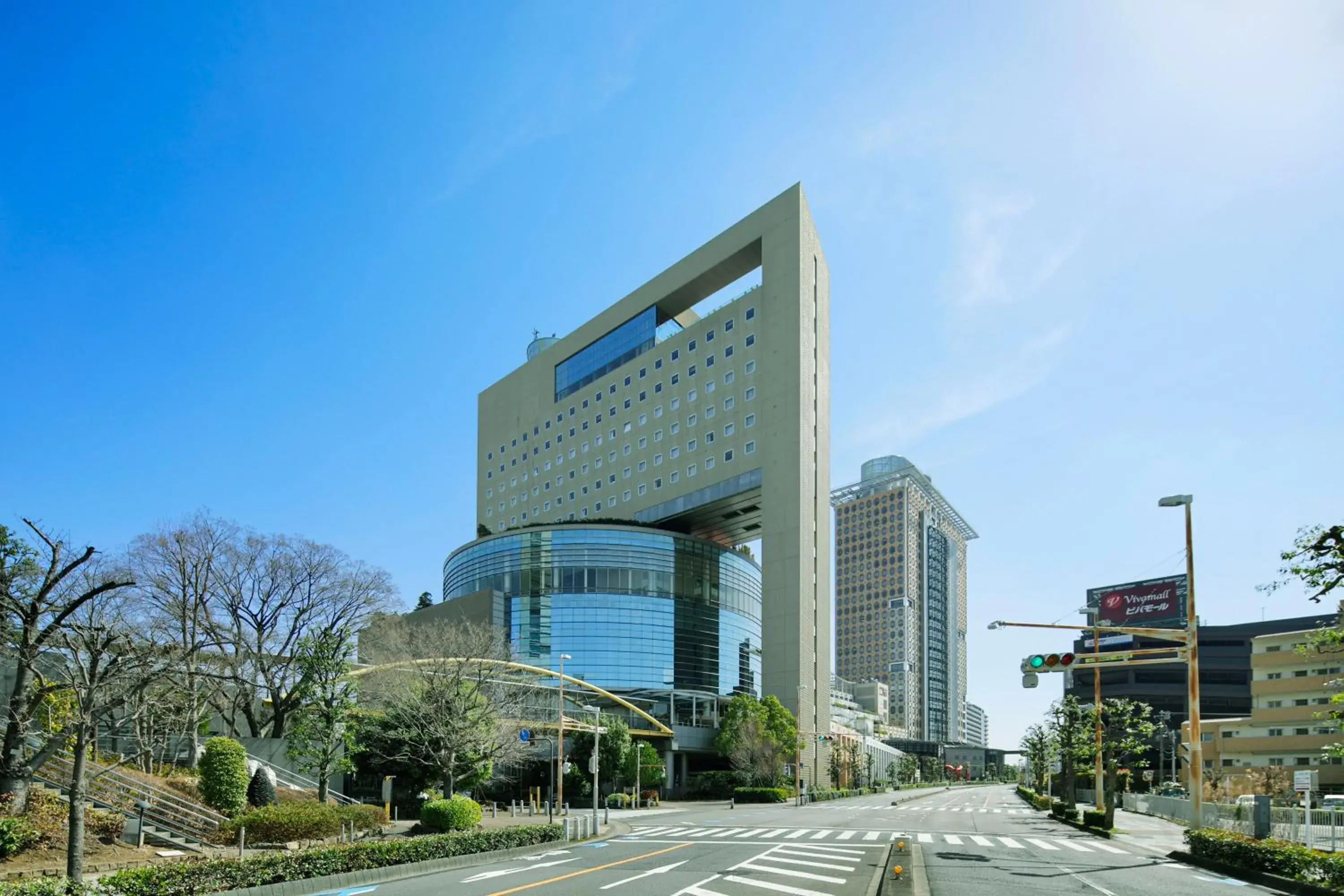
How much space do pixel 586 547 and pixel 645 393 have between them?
2179cm

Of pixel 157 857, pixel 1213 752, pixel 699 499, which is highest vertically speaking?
pixel 699 499

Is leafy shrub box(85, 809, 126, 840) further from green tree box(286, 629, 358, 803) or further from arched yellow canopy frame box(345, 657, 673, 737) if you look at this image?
arched yellow canopy frame box(345, 657, 673, 737)

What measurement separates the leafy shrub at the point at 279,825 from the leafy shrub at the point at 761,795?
175 feet

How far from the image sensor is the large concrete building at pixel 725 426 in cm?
9600

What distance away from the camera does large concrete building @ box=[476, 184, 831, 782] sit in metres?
96.0

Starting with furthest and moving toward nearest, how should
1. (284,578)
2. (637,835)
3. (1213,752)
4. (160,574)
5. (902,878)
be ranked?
(1213,752) → (284,578) → (160,574) → (637,835) → (902,878)

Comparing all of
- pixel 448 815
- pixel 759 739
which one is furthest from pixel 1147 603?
pixel 448 815

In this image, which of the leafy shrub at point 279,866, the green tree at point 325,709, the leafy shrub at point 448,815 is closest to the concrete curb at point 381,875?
the leafy shrub at point 279,866

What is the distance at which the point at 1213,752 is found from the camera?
306ft

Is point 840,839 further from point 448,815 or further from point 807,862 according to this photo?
point 448,815

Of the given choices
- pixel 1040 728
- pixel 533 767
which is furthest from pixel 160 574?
pixel 1040 728

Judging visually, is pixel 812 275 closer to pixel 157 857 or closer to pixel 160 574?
pixel 160 574

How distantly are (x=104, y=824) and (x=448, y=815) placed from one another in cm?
1199

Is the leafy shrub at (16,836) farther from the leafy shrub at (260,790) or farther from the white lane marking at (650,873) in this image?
the white lane marking at (650,873)
